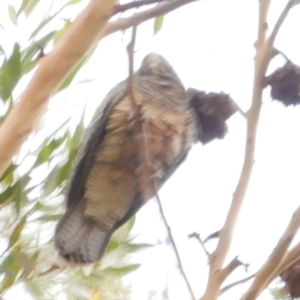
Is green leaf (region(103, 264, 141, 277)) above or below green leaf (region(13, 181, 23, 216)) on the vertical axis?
below

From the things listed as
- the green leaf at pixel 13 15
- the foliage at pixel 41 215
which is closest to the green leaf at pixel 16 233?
the foliage at pixel 41 215

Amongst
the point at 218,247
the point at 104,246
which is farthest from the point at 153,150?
the point at 218,247

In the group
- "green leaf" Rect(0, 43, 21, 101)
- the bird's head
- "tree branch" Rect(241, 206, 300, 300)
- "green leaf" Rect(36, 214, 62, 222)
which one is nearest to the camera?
"tree branch" Rect(241, 206, 300, 300)

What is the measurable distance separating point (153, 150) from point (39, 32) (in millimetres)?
248

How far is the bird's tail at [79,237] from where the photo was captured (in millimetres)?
886

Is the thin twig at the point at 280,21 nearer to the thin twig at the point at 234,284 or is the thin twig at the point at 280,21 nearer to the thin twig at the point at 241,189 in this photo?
the thin twig at the point at 241,189

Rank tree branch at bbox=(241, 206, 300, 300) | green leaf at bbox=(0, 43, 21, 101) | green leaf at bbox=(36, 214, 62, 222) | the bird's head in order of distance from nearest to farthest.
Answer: tree branch at bbox=(241, 206, 300, 300) < green leaf at bbox=(0, 43, 21, 101) < green leaf at bbox=(36, 214, 62, 222) < the bird's head

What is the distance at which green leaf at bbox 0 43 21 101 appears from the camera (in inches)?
31.0

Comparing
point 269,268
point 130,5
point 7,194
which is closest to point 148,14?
point 130,5

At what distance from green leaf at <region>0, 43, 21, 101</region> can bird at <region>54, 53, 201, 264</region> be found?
169mm

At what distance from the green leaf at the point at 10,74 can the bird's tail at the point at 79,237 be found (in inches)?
8.4

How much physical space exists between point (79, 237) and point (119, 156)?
15 centimetres

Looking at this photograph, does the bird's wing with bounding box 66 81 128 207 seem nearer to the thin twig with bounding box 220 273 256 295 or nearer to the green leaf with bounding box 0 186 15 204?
the green leaf with bounding box 0 186 15 204

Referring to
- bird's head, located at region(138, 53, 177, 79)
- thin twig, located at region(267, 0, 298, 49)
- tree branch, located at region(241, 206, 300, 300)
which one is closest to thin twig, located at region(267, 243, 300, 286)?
tree branch, located at region(241, 206, 300, 300)
